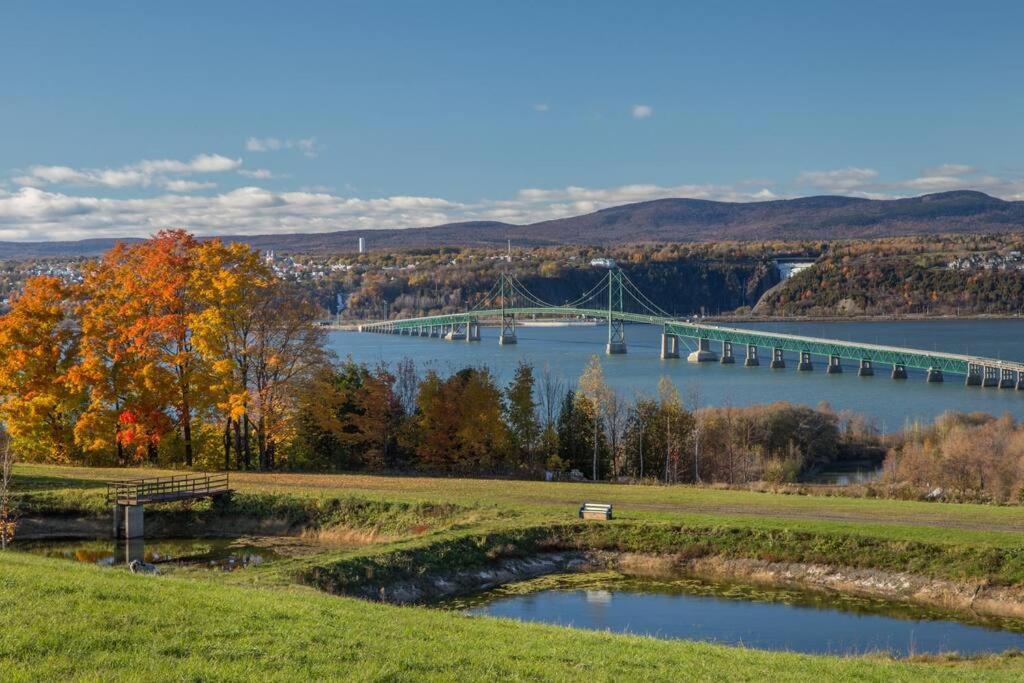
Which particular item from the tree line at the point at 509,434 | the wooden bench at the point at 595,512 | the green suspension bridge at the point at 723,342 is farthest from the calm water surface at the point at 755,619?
the green suspension bridge at the point at 723,342

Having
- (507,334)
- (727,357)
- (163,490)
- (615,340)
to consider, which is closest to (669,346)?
(727,357)

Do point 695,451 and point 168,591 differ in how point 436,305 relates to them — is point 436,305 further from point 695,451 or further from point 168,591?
point 168,591

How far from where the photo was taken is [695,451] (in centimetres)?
4631

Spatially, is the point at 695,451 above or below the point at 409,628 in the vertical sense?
below

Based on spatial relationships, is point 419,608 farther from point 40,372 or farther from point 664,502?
point 40,372

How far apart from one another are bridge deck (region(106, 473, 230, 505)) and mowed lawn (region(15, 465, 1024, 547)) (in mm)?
1060

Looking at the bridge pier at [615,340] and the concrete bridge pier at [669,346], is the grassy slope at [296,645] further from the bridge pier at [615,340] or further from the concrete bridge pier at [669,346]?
the bridge pier at [615,340]

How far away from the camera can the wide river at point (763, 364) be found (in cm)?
8431

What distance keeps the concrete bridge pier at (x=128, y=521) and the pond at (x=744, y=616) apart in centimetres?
1011

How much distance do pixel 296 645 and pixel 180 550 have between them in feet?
49.3

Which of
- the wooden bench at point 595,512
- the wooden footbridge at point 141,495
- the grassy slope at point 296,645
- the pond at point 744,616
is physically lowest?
the pond at point 744,616

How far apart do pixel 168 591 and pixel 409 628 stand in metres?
3.13

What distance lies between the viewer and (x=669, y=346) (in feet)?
436

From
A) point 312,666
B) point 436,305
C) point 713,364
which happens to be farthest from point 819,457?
point 436,305
